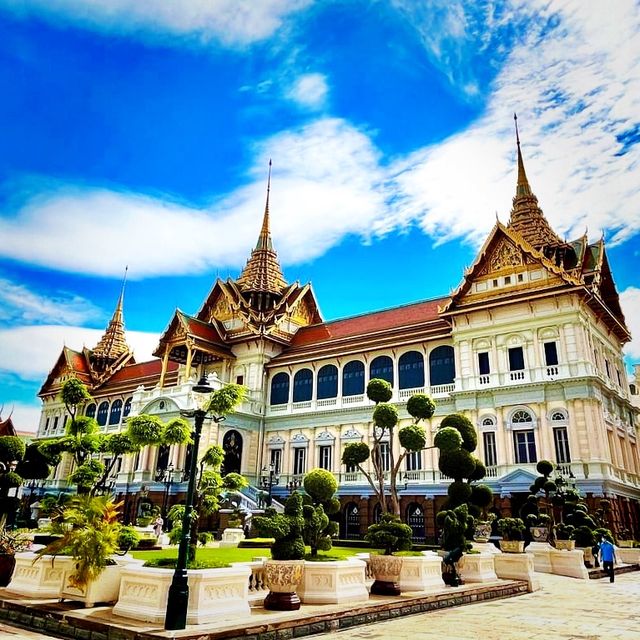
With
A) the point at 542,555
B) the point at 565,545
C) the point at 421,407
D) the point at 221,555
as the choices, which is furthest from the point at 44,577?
the point at 565,545

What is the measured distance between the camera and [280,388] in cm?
3784

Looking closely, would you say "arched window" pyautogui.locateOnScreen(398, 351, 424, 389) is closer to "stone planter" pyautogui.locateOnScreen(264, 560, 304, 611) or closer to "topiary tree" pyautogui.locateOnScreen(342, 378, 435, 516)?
"topiary tree" pyautogui.locateOnScreen(342, 378, 435, 516)

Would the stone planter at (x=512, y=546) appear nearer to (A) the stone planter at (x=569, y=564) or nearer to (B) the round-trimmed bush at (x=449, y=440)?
(A) the stone planter at (x=569, y=564)

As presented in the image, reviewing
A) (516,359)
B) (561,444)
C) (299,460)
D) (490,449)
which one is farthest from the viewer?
(299,460)

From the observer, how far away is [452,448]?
17.4 meters

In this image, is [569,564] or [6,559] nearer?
[6,559]

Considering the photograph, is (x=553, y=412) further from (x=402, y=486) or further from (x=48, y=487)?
(x=48, y=487)

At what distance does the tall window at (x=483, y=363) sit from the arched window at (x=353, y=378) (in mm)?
7443

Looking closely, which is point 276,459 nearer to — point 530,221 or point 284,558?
point 530,221

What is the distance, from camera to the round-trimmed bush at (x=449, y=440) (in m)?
17.4

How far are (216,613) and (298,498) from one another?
2901mm

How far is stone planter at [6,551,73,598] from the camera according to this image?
1099 centimetres

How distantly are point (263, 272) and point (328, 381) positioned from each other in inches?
510

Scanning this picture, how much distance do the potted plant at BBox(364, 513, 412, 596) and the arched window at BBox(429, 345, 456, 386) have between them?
18.7m
